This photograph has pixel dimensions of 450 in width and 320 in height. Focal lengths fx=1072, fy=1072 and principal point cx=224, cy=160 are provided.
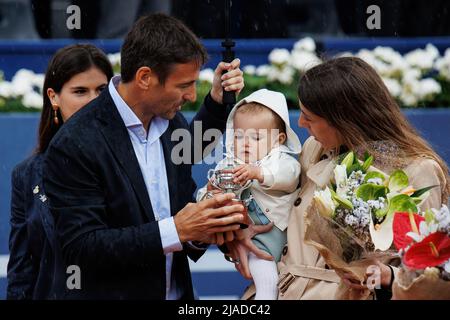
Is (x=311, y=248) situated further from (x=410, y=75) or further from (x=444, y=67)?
(x=444, y=67)

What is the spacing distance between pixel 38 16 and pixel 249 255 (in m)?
5.68

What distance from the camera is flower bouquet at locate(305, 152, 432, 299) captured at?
138 inches

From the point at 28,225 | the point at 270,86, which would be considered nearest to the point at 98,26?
the point at 270,86

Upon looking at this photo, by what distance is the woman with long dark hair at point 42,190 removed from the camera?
14.1ft

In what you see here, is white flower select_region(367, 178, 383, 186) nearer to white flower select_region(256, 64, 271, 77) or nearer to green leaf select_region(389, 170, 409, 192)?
green leaf select_region(389, 170, 409, 192)

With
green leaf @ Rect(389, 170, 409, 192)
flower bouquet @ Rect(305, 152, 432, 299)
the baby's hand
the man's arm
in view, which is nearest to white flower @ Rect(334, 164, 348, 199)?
flower bouquet @ Rect(305, 152, 432, 299)

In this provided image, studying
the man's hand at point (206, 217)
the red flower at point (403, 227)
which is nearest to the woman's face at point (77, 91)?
the man's hand at point (206, 217)

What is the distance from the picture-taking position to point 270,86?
296 inches

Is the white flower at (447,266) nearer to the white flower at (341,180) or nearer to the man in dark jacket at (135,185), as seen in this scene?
the white flower at (341,180)

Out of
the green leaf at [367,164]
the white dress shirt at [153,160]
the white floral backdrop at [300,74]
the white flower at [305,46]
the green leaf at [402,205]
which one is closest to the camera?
the green leaf at [402,205]

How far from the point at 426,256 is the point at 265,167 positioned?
1065 millimetres

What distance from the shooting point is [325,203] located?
3.56m

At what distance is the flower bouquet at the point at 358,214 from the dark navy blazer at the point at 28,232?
1261 mm

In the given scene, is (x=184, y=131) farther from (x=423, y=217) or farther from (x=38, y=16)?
(x=38, y=16)
